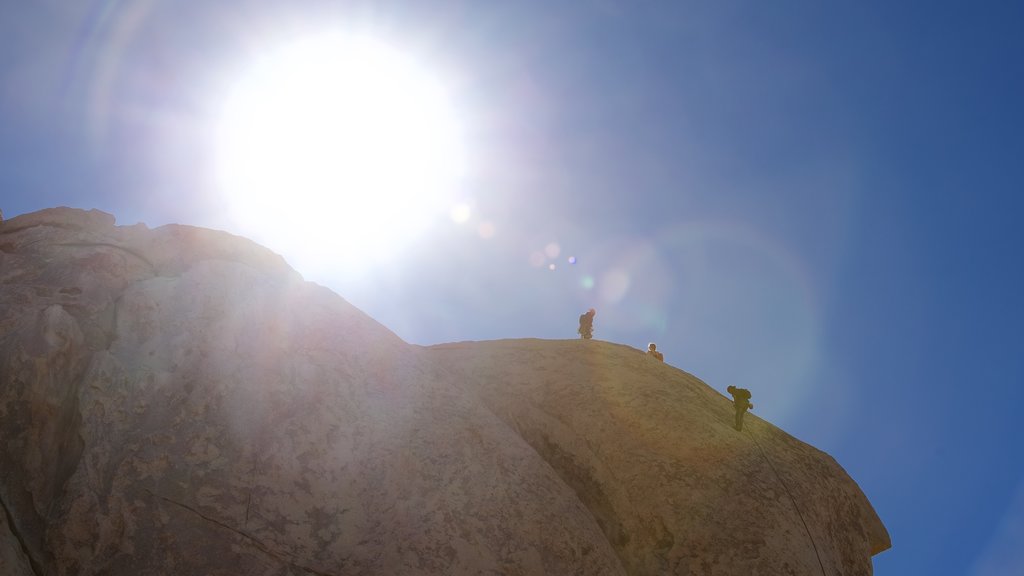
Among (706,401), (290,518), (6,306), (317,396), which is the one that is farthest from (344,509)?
(706,401)

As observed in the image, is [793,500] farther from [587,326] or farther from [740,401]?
[587,326]

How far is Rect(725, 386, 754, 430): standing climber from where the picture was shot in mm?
16516

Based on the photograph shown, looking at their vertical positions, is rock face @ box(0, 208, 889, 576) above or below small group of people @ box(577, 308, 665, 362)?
below

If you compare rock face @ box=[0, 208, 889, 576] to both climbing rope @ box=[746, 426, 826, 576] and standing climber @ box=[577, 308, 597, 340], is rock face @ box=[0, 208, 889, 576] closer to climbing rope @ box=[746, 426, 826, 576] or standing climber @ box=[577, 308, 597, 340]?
climbing rope @ box=[746, 426, 826, 576]

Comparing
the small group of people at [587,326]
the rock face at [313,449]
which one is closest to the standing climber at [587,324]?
the small group of people at [587,326]

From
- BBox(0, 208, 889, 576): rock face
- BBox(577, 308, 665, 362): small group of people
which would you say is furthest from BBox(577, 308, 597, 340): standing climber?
BBox(0, 208, 889, 576): rock face

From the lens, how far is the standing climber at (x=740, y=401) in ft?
54.2

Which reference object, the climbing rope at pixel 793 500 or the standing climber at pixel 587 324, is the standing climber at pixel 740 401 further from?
the standing climber at pixel 587 324

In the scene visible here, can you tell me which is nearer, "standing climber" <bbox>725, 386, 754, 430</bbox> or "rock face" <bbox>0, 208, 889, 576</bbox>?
"rock face" <bbox>0, 208, 889, 576</bbox>

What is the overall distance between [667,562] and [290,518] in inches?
316

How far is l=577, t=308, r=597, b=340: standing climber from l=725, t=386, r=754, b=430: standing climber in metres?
8.04

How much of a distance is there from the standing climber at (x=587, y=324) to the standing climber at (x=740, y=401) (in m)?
8.04

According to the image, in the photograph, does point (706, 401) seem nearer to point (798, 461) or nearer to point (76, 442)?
point (798, 461)

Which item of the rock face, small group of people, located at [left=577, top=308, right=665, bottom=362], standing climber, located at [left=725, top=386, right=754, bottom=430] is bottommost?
the rock face
